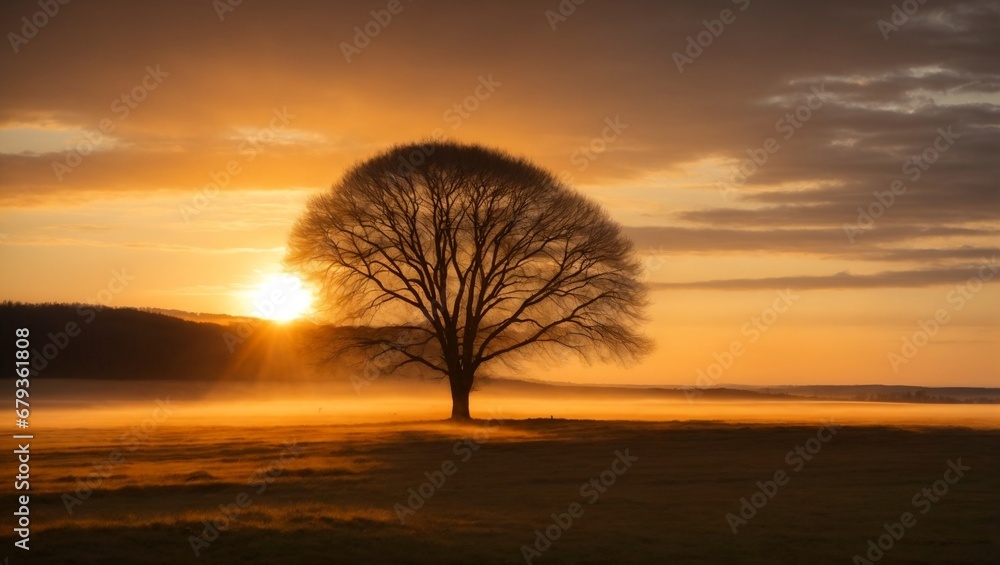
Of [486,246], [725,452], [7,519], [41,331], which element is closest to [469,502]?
[7,519]

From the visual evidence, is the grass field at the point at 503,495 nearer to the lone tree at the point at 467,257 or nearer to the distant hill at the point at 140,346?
the lone tree at the point at 467,257

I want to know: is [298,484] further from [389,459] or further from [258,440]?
[258,440]

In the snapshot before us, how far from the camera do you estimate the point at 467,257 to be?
50.2 meters

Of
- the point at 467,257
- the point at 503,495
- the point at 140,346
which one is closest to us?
the point at 503,495

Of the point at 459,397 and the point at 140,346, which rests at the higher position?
the point at 140,346

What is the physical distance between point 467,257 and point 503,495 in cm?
2470

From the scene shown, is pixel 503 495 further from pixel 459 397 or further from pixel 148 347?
pixel 148 347

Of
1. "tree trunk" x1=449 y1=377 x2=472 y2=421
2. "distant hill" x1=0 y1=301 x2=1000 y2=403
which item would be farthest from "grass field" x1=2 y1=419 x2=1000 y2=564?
"distant hill" x1=0 y1=301 x2=1000 y2=403

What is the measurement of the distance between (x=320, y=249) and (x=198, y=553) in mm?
32912

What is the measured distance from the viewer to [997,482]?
28578 mm

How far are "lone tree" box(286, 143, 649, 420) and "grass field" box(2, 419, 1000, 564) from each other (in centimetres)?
738

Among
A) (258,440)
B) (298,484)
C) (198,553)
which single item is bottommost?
(198,553)

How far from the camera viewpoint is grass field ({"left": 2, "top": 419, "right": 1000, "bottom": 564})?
19.2 m

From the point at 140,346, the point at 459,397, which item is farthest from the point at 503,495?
the point at 140,346
